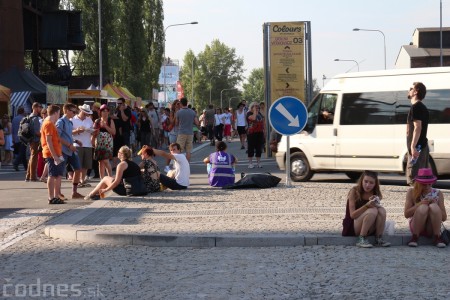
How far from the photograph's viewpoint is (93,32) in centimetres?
6456

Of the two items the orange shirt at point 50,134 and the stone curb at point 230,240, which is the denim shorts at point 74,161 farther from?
the stone curb at point 230,240

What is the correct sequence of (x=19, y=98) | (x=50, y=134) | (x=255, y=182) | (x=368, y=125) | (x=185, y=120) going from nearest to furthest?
(x=50, y=134) → (x=255, y=182) → (x=368, y=125) → (x=185, y=120) → (x=19, y=98)

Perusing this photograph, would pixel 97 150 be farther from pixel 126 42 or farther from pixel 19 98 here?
pixel 126 42

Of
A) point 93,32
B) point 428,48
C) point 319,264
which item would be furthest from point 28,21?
point 428,48

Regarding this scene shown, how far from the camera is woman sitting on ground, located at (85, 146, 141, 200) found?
1538 centimetres

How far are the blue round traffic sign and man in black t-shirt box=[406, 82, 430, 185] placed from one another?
10.8ft

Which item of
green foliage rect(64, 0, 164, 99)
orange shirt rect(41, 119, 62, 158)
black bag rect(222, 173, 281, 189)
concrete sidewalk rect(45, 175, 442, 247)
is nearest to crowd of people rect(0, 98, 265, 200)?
orange shirt rect(41, 119, 62, 158)

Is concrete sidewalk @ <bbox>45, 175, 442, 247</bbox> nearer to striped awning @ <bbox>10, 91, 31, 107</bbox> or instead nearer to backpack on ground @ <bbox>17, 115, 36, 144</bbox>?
backpack on ground @ <bbox>17, 115, 36, 144</bbox>

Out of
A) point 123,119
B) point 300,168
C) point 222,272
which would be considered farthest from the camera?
point 123,119

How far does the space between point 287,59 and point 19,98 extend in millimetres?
17452

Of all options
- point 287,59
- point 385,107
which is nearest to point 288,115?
point 385,107

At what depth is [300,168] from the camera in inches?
740

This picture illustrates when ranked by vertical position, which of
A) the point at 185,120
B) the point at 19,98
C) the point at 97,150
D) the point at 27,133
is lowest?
the point at 97,150

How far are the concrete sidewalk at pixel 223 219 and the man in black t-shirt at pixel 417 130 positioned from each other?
2.36 ft
